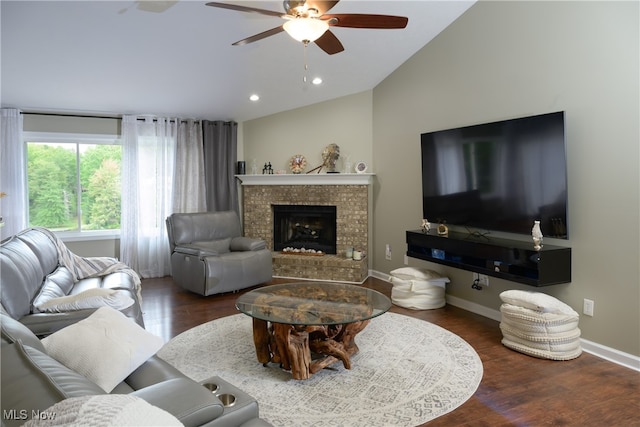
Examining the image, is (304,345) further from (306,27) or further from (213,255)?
(213,255)

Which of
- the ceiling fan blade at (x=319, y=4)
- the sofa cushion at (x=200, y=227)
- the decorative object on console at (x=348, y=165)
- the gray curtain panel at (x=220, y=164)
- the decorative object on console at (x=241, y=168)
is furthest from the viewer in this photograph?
the decorative object on console at (x=241, y=168)

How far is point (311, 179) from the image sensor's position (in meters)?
5.89

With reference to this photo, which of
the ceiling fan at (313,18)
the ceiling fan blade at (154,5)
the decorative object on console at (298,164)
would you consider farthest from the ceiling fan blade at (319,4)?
the decorative object on console at (298,164)

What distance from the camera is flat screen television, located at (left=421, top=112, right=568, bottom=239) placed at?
329 cm

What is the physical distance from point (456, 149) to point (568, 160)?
1118mm

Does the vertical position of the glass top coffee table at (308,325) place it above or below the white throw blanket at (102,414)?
below

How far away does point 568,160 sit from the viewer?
10.8ft

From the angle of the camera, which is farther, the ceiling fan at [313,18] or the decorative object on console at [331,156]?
the decorative object on console at [331,156]

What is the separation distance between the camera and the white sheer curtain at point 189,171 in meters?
6.06

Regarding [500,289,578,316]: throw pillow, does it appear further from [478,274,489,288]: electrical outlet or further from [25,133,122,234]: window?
[25,133,122,234]: window

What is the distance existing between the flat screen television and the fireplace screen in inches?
70.9

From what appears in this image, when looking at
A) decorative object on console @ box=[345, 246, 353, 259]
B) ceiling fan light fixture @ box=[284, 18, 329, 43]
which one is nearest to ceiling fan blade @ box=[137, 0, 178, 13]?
ceiling fan light fixture @ box=[284, 18, 329, 43]

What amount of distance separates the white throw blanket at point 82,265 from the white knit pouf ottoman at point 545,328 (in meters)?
3.33

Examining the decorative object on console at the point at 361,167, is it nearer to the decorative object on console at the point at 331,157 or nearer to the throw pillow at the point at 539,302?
the decorative object on console at the point at 331,157
